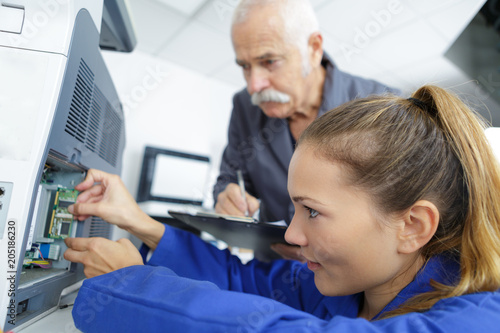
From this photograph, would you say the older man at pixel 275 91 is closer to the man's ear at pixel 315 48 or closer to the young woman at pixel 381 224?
the man's ear at pixel 315 48

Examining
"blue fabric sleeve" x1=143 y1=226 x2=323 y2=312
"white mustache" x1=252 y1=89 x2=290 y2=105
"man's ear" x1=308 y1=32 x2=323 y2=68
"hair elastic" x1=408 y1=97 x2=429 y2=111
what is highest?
"man's ear" x1=308 y1=32 x2=323 y2=68

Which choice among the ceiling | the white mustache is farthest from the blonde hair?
the ceiling

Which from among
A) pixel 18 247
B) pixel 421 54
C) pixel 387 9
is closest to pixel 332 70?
pixel 18 247

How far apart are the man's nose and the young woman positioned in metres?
0.61

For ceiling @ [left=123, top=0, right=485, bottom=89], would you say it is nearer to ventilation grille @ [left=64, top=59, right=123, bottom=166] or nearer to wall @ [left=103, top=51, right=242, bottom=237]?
wall @ [left=103, top=51, right=242, bottom=237]

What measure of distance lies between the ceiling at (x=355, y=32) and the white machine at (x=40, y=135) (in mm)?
1884

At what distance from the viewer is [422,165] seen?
0.59 m

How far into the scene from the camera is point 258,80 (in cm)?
126

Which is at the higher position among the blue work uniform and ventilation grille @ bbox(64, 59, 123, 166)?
ventilation grille @ bbox(64, 59, 123, 166)

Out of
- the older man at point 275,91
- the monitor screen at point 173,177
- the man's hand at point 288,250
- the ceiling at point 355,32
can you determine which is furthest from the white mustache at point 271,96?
the monitor screen at point 173,177

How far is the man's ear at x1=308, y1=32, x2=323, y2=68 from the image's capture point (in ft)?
4.39

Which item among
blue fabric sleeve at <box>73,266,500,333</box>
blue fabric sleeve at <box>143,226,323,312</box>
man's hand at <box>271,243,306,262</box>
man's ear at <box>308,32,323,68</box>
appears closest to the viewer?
blue fabric sleeve at <box>73,266,500,333</box>

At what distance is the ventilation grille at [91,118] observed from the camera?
0.60 m

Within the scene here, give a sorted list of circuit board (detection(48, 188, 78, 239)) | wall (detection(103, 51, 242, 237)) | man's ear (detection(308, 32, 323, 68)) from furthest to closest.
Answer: wall (detection(103, 51, 242, 237))
man's ear (detection(308, 32, 323, 68))
circuit board (detection(48, 188, 78, 239))
